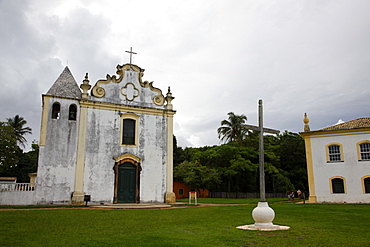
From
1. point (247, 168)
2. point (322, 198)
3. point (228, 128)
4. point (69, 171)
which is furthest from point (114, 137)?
point (228, 128)

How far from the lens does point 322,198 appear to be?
2388 centimetres

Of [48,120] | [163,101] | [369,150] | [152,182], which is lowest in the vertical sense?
[152,182]

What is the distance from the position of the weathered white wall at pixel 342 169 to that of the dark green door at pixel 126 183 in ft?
45.5

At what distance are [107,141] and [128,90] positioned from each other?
410 centimetres

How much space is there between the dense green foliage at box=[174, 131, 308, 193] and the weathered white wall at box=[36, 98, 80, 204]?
15.7m

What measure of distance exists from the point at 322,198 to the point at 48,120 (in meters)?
20.4

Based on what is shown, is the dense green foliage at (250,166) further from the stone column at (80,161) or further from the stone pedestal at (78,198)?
the stone pedestal at (78,198)

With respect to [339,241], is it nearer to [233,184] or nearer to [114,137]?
[114,137]

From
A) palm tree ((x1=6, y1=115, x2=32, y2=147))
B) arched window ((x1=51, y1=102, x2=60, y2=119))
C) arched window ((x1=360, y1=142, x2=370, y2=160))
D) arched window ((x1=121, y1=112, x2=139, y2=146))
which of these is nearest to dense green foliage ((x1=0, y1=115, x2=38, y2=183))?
palm tree ((x1=6, y1=115, x2=32, y2=147))

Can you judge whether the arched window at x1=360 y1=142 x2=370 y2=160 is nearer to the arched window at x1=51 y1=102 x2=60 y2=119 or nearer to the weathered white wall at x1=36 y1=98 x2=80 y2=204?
the weathered white wall at x1=36 y1=98 x2=80 y2=204

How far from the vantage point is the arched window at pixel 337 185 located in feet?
76.7

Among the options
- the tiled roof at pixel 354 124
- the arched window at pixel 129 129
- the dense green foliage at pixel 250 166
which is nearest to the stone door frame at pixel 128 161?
the arched window at pixel 129 129

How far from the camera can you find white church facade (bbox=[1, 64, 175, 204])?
19.8 meters

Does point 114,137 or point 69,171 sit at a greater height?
point 114,137
